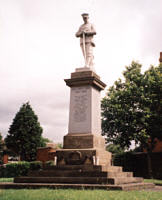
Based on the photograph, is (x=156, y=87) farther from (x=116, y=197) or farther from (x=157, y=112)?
(x=116, y=197)

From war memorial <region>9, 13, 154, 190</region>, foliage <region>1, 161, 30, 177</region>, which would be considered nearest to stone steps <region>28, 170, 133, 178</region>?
war memorial <region>9, 13, 154, 190</region>

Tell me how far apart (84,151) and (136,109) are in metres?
14.3

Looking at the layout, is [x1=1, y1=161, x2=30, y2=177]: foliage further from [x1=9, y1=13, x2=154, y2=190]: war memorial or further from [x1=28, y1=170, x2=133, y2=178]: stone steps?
[x1=28, y1=170, x2=133, y2=178]: stone steps

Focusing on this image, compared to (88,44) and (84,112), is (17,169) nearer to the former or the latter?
(84,112)

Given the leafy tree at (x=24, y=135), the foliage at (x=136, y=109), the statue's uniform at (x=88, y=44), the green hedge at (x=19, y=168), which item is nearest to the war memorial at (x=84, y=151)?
the statue's uniform at (x=88, y=44)

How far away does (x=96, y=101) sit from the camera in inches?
574

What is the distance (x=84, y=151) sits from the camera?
1278cm

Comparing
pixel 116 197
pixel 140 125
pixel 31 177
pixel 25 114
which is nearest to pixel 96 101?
pixel 31 177

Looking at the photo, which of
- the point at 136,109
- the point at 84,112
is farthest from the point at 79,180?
the point at 136,109

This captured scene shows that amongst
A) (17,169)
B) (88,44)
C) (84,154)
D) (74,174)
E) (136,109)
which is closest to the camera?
(74,174)

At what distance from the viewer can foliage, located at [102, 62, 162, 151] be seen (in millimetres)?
25453

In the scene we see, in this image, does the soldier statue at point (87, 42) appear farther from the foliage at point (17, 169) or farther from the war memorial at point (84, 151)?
the foliage at point (17, 169)

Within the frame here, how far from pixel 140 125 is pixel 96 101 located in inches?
490

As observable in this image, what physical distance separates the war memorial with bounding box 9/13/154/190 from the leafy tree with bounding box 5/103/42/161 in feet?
97.1
